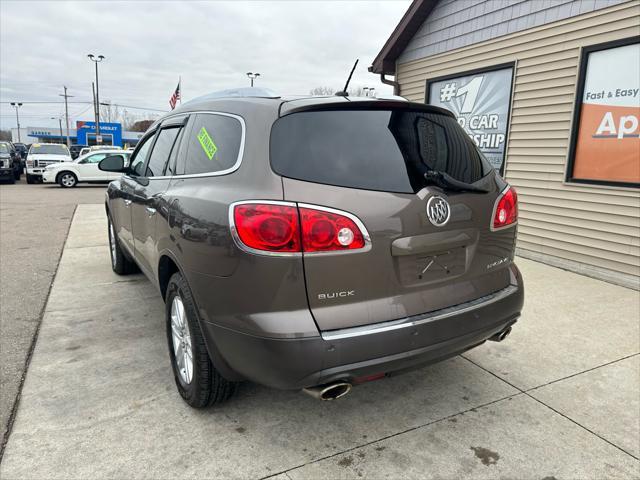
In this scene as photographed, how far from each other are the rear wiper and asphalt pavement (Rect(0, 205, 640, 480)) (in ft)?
4.26

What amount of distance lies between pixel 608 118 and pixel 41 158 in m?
21.2

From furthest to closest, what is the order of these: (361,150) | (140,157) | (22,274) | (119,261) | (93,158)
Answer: (93,158)
(22,274)
(119,261)
(140,157)
(361,150)

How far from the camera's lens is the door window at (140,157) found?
392 centimetres

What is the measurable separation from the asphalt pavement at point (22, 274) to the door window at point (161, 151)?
1599mm

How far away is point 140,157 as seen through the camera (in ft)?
13.5

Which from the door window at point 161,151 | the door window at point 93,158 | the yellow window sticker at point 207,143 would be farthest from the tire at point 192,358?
the door window at point 93,158

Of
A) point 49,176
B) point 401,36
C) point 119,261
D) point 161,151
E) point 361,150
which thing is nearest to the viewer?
point 361,150

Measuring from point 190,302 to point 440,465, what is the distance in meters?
1.47

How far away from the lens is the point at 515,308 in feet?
8.63

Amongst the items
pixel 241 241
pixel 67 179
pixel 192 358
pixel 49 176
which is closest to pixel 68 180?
pixel 67 179

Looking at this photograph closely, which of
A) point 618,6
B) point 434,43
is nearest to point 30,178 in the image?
point 434,43

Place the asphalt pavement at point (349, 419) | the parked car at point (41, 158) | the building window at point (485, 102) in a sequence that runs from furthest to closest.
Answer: the parked car at point (41, 158)
the building window at point (485, 102)
the asphalt pavement at point (349, 419)

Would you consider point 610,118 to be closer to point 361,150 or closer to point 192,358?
point 361,150

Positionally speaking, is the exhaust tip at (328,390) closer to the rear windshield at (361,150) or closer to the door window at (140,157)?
the rear windshield at (361,150)
